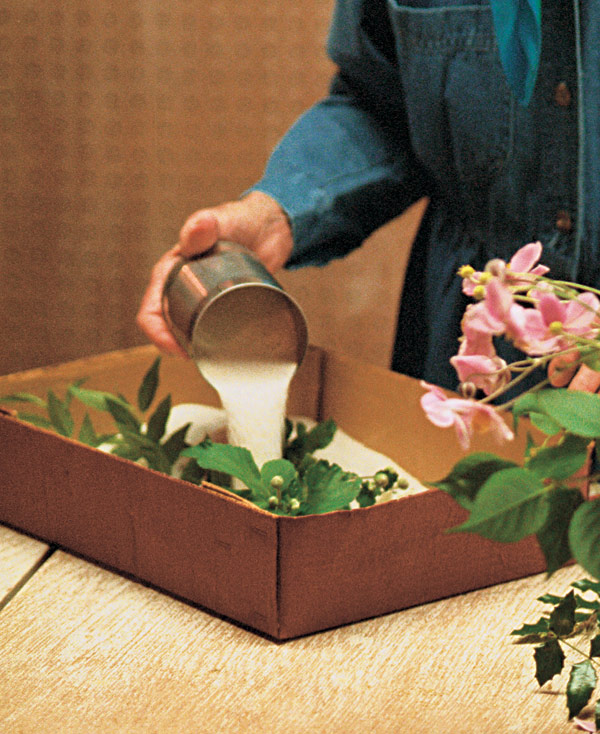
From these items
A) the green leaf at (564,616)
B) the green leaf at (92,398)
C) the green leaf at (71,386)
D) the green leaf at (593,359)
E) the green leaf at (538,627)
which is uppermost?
the green leaf at (593,359)

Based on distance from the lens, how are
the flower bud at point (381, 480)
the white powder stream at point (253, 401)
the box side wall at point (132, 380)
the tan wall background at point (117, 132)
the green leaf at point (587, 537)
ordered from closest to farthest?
1. the green leaf at point (587, 537)
2. the flower bud at point (381, 480)
3. the white powder stream at point (253, 401)
4. the box side wall at point (132, 380)
5. the tan wall background at point (117, 132)

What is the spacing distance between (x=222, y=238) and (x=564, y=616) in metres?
0.55

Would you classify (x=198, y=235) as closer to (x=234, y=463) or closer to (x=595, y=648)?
(x=234, y=463)

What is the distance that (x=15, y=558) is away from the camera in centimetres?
72

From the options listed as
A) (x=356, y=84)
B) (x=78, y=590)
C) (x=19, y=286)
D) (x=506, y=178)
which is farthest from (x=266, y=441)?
(x=19, y=286)

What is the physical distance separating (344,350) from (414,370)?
83 centimetres

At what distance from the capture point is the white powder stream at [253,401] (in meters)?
0.84

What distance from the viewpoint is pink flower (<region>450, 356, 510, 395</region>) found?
0.39 metres

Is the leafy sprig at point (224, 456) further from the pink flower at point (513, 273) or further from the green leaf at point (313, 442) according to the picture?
the pink flower at point (513, 273)

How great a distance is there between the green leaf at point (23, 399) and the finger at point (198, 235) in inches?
7.9

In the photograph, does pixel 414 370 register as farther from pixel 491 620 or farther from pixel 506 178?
pixel 491 620

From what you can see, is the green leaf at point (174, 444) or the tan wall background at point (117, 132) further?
the tan wall background at point (117, 132)

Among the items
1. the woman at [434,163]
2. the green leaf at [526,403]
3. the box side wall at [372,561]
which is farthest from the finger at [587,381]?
the woman at [434,163]

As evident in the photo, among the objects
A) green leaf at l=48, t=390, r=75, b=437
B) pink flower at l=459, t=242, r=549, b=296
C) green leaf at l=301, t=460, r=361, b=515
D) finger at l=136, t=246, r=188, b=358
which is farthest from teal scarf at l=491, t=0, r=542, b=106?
green leaf at l=48, t=390, r=75, b=437
